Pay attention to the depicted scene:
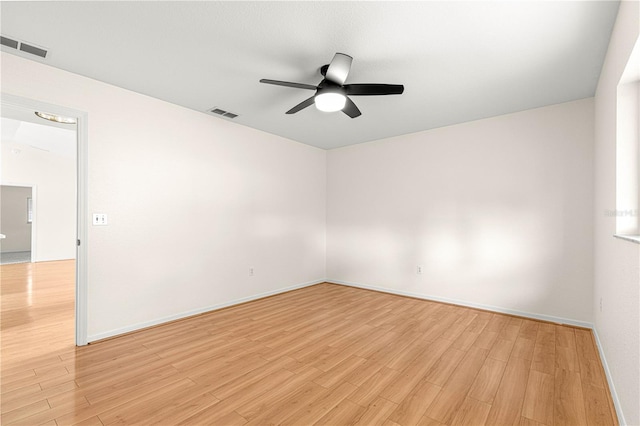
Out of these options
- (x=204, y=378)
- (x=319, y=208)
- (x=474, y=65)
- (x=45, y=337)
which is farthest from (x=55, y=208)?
(x=474, y=65)

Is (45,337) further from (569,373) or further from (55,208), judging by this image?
(55,208)

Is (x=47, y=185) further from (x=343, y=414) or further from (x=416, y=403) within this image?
(x=416, y=403)

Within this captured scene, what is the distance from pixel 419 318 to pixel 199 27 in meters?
3.78

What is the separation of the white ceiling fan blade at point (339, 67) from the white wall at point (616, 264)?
1595 millimetres

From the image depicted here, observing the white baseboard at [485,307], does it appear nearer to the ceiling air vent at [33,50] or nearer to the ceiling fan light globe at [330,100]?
the ceiling fan light globe at [330,100]

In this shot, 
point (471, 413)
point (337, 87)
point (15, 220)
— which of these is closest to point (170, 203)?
point (337, 87)

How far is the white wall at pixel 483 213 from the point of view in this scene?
3.28 meters

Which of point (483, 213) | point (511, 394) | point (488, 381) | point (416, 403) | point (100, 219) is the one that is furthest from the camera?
point (483, 213)

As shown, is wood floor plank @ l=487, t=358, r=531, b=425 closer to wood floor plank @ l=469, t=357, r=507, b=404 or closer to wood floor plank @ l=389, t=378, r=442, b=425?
wood floor plank @ l=469, t=357, r=507, b=404

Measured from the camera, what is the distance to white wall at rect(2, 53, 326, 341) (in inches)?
113

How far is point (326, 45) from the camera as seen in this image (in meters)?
2.24

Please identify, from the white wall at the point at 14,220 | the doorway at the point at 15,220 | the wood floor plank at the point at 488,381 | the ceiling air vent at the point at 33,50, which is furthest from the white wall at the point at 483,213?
the white wall at the point at 14,220

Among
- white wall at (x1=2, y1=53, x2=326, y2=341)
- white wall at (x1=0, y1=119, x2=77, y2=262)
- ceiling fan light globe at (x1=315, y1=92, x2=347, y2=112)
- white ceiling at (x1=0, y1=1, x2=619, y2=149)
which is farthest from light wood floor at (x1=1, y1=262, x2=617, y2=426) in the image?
white wall at (x1=0, y1=119, x2=77, y2=262)

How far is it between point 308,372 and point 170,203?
2.57m
